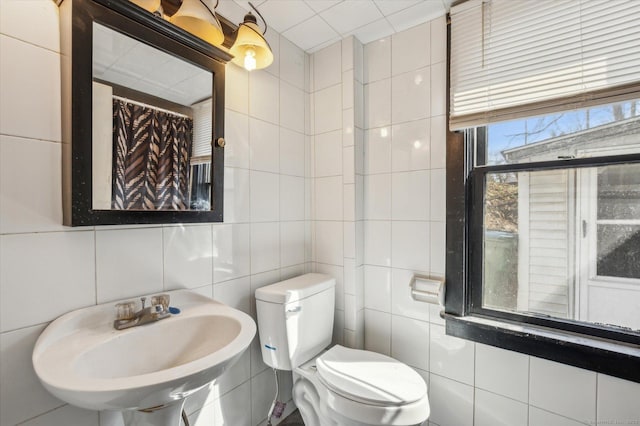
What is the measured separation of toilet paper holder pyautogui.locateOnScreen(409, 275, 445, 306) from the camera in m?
1.35

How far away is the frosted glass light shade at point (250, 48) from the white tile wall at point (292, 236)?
0.12m

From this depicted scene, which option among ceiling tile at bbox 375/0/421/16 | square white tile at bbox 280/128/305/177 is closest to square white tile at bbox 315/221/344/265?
square white tile at bbox 280/128/305/177

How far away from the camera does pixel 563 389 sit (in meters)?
1.13

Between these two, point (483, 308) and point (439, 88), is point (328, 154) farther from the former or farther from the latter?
point (483, 308)

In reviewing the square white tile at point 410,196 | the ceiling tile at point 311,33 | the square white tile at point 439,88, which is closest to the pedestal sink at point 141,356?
the square white tile at point 410,196

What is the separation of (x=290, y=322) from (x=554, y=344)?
107 centimetres

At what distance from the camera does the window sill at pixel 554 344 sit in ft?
3.32

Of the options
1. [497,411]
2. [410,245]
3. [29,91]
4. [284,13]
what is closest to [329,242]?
[410,245]

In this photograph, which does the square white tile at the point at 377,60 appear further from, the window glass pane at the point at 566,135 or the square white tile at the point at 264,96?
the window glass pane at the point at 566,135

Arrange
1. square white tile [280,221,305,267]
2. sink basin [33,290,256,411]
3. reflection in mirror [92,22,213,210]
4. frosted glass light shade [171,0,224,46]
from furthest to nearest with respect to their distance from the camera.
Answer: square white tile [280,221,305,267] < frosted glass light shade [171,0,224,46] < reflection in mirror [92,22,213,210] < sink basin [33,290,256,411]

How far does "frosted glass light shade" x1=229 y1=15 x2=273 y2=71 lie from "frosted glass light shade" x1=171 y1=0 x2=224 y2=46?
0.08 m

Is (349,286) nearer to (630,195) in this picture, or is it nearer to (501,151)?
(501,151)

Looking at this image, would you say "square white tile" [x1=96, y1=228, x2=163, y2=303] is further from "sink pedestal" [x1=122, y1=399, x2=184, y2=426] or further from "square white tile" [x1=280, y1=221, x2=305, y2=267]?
"square white tile" [x1=280, y1=221, x2=305, y2=267]

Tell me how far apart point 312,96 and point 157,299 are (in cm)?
136
